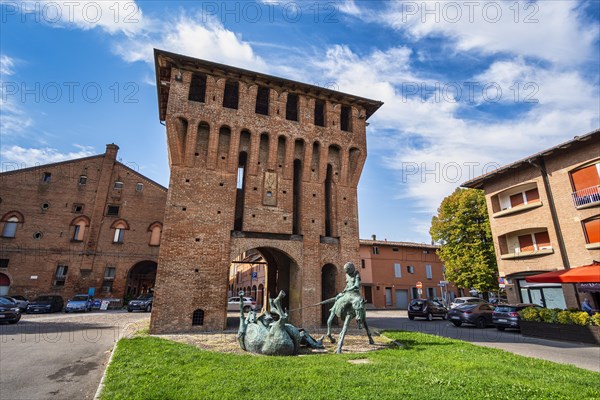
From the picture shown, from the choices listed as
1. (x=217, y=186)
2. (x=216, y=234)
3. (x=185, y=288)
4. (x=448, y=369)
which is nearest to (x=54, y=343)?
(x=185, y=288)

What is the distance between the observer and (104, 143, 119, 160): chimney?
113 ft

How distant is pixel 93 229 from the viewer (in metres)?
31.3

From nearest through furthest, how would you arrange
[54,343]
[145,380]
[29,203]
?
[145,380]
[54,343]
[29,203]

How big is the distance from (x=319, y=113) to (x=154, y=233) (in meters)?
23.1

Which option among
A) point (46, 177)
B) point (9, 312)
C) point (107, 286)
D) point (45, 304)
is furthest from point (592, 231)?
point (46, 177)

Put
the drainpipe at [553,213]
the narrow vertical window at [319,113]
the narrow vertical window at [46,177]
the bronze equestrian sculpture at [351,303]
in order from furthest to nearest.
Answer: the narrow vertical window at [46,177]
the narrow vertical window at [319,113]
the drainpipe at [553,213]
the bronze equestrian sculpture at [351,303]

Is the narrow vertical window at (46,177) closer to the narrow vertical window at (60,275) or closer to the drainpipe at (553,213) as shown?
the narrow vertical window at (60,275)

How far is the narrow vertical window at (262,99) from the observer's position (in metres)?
19.1

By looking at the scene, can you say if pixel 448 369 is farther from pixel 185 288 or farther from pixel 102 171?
pixel 102 171

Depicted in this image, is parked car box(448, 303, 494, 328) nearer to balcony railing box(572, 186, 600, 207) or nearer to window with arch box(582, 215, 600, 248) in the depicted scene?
window with arch box(582, 215, 600, 248)

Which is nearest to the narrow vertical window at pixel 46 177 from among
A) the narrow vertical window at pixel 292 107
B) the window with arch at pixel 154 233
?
the window with arch at pixel 154 233

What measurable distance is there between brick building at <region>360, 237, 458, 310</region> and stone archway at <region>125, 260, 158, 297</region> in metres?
23.9

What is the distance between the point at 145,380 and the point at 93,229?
30897 millimetres

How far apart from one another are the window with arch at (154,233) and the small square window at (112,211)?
3.78 metres
